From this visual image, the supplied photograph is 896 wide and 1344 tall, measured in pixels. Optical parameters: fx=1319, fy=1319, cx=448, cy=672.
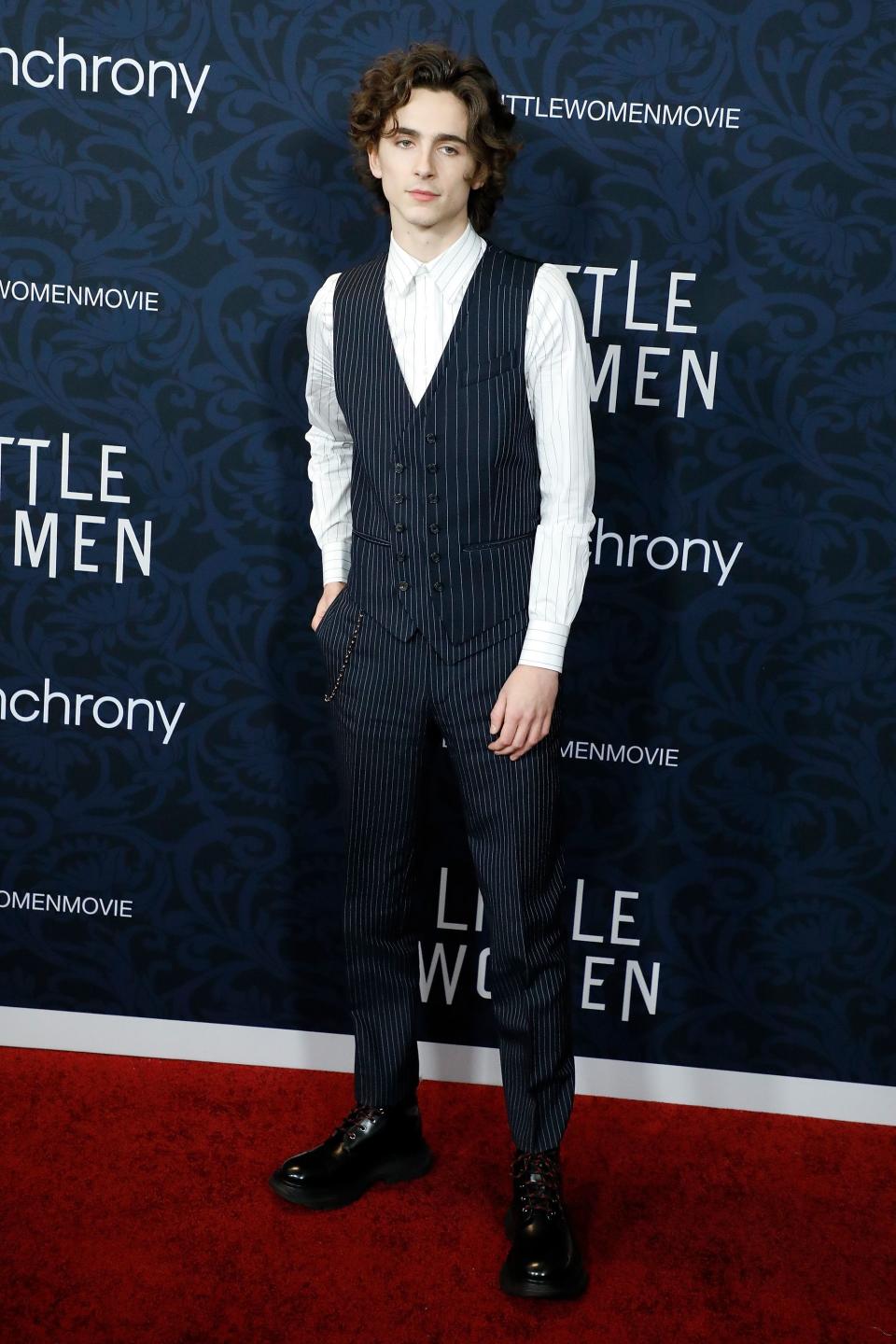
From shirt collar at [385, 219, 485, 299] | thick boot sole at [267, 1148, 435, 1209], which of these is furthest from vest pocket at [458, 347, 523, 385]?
thick boot sole at [267, 1148, 435, 1209]

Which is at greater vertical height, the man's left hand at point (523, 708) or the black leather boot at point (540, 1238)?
the man's left hand at point (523, 708)

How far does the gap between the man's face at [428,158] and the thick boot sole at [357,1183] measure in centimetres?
138

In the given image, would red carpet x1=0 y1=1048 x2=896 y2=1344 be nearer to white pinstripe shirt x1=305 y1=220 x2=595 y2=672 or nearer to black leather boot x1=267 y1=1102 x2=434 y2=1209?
black leather boot x1=267 y1=1102 x2=434 y2=1209

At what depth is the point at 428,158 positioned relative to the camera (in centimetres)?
164

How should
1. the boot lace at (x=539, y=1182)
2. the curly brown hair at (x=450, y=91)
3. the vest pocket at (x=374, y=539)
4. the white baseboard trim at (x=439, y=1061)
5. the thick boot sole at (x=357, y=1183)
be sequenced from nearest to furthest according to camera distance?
the curly brown hair at (x=450, y=91) < the vest pocket at (x=374, y=539) < the boot lace at (x=539, y=1182) < the thick boot sole at (x=357, y=1183) < the white baseboard trim at (x=439, y=1061)

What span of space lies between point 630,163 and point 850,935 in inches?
51.3

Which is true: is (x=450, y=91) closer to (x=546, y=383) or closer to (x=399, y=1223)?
(x=546, y=383)

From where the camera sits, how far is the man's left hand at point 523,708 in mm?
1699

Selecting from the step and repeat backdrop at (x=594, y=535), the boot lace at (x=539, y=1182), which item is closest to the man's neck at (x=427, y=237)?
the step and repeat backdrop at (x=594, y=535)

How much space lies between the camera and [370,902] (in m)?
1.95

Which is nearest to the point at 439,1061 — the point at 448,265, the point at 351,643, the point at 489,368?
the point at 351,643

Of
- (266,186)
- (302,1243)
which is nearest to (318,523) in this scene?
(266,186)

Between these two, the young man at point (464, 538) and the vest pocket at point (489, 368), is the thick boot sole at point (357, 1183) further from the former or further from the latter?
the vest pocket at point (489, 368)

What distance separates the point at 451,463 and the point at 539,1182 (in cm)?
102
